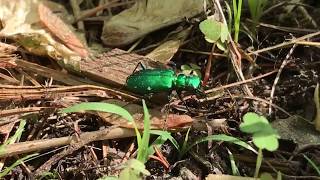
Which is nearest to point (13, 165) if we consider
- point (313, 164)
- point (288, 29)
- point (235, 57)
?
point (235, 57)

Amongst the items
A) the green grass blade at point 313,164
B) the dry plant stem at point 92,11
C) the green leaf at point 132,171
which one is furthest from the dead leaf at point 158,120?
the dry plant stem at point 92,11

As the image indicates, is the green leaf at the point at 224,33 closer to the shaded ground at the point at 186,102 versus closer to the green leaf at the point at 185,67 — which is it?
the shaded ground at the point at 186,102

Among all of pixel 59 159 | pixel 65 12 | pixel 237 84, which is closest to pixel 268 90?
pixel 237 84

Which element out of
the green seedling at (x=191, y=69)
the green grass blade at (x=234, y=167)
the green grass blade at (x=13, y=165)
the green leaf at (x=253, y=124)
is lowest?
the green grass blade at (x=13, y=165)

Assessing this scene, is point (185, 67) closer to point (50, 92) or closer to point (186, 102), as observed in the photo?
point (186, 102)

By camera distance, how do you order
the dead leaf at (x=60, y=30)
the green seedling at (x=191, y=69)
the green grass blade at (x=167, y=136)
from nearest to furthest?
the green grass blade at (x=167, y=136)
the green seedling at (x=191, y=69)
the dead leaf at (x=60, y=30)

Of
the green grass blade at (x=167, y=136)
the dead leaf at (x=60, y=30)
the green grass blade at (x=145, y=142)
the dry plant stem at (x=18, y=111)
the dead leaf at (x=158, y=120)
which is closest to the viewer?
the green grass blade at (x=145, y=142)
